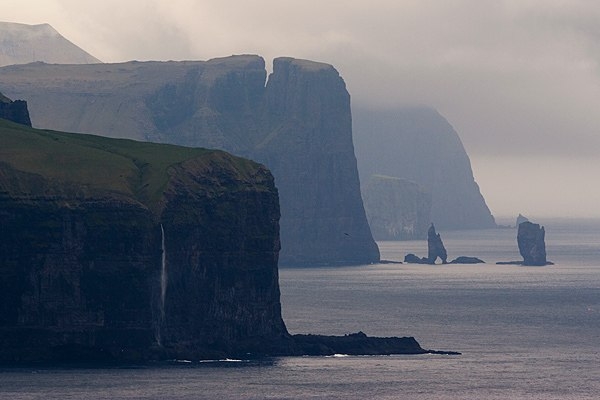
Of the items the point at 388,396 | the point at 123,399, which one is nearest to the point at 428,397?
the point at 388,396

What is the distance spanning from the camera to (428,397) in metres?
199

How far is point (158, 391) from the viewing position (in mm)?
198250

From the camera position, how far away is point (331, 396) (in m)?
198

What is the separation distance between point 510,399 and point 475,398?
376cm

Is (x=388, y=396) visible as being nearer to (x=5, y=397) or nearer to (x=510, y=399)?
(x=510, y=399)

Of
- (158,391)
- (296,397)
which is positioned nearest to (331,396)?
(296,397)

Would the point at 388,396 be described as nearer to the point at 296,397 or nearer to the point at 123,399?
the point at 296,397

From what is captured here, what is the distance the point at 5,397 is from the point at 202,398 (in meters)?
20.3

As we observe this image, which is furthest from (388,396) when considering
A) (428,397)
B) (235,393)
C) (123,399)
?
(123,399)

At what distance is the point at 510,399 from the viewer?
654ft

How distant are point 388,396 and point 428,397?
14.1ft

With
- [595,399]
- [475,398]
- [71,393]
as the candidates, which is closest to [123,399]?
[71,393]

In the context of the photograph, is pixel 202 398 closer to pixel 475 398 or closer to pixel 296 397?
pixel 296 397

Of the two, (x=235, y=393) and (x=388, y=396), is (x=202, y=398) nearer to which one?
(x=235, y=393)
